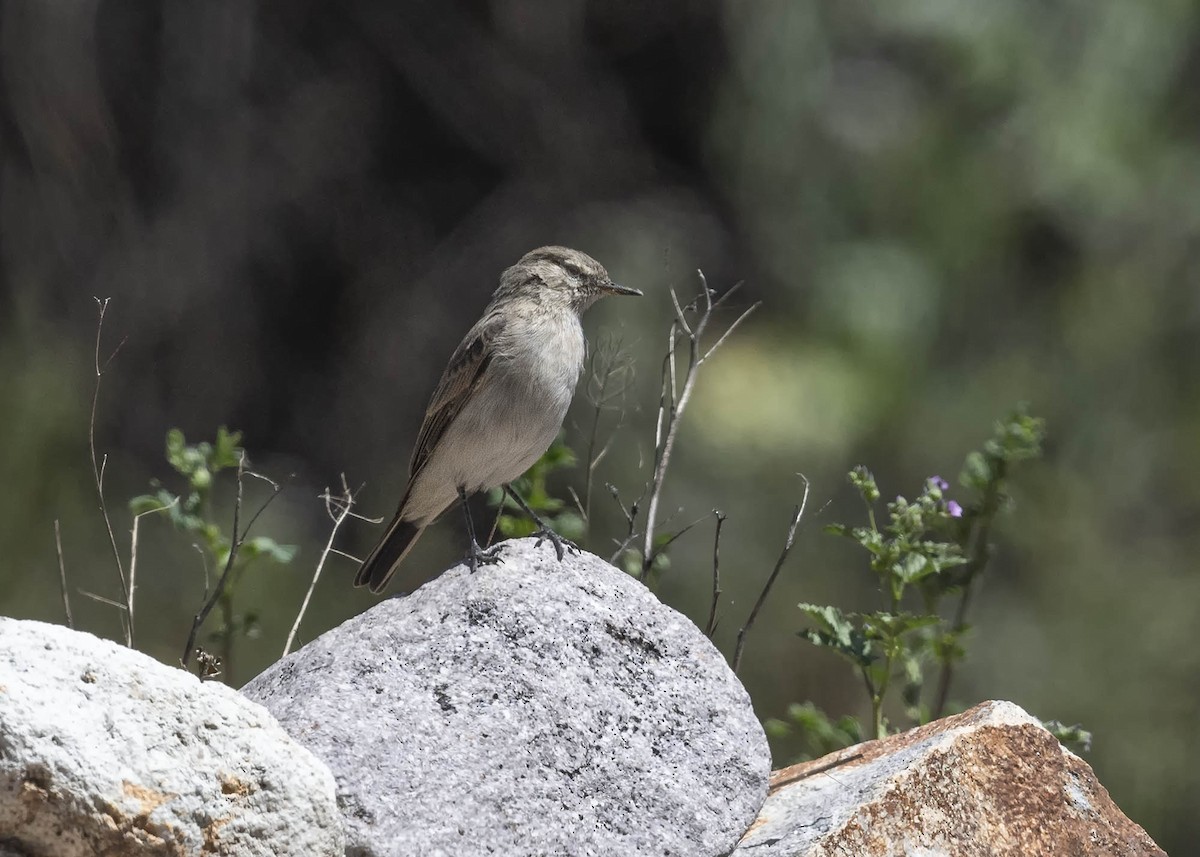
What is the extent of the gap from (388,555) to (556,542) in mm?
1106

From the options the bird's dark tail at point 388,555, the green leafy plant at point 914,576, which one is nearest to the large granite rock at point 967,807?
the green leafy plant at point 914,576

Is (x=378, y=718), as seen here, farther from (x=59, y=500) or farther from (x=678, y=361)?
(x=678, y=361)

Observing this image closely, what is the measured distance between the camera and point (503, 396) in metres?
5.42

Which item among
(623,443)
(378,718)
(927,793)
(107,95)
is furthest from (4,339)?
(927,793)

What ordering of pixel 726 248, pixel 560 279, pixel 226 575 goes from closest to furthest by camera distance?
pixel 226 575, pixel 560 279, pixel 726 248

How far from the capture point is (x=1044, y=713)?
8758mm

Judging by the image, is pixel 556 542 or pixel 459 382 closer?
pixel 556 542

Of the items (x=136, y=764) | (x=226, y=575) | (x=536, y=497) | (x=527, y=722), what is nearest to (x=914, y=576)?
(x=536, y=497)

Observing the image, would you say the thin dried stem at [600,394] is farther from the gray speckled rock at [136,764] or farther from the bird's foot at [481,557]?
the gray speckled rock at [136,764]

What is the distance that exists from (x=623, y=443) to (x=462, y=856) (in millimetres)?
5352

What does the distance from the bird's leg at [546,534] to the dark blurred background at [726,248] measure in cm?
273

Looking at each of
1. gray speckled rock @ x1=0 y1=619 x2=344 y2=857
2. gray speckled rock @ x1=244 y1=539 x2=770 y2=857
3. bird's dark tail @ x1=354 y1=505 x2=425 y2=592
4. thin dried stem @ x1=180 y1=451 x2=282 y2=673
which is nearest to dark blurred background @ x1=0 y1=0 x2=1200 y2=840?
bird's dark tail @ x1=354 y1=505 x2=425 y2=592

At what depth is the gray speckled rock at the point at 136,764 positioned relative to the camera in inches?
120

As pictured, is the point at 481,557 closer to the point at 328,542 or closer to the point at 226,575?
the point at 328,542
